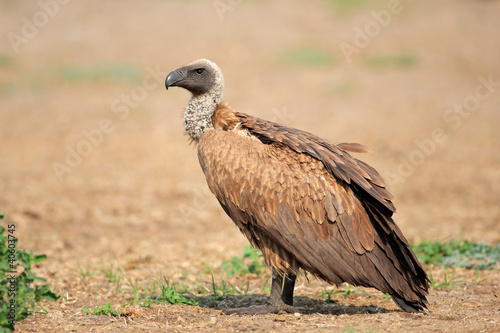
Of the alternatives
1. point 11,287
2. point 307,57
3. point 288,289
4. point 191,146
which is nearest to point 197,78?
point 288,289

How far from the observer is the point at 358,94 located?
1723 cm

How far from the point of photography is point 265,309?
5156 mm

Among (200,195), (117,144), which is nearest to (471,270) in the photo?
(200,195)

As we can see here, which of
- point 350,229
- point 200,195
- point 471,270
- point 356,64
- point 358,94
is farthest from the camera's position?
point 356,64

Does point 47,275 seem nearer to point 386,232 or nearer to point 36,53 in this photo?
point 386,232

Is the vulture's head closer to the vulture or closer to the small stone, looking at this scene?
the vulture

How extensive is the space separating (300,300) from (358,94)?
12.4 m

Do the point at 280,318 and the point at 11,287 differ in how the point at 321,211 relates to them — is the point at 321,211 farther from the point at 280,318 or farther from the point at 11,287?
the point at 11,287

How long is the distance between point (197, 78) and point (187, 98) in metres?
11.4

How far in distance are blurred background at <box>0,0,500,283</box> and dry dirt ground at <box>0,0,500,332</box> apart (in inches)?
2.4

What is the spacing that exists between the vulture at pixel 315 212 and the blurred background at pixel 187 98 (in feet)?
8.08

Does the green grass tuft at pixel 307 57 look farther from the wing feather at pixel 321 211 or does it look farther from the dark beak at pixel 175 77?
the wing feather at pixel 321 211

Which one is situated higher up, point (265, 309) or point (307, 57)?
point (307, 57)

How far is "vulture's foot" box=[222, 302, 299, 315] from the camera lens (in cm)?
508
